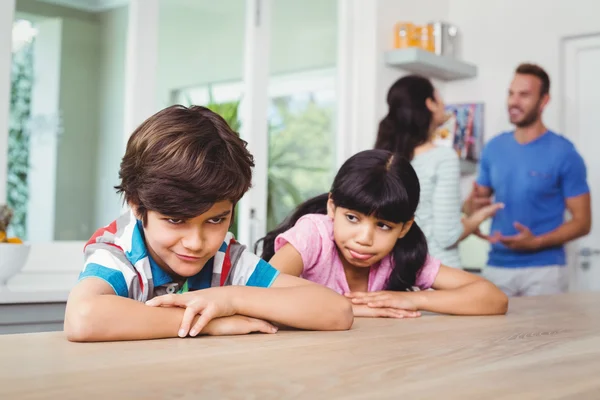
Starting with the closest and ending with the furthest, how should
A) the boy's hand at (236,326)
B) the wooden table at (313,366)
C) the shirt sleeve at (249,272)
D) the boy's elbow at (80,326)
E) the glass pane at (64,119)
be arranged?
the wooden table at (313,366) < the boy's elbow at (80,326) < the boy's hand at (236,326) < the shirt sleeve at (249,272) < the glass pane at (64,119)

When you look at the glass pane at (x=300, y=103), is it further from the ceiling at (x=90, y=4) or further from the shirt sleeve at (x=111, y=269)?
the shirt sleeve at (x=111, y=269)

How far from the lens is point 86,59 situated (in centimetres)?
277

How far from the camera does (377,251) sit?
1611mm

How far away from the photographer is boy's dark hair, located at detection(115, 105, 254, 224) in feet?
3.61

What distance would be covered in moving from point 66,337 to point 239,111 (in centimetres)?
254

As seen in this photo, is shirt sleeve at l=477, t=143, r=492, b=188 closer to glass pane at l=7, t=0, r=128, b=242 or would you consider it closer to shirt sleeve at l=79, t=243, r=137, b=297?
glass pane at l=7, t=0, r=128, b=242

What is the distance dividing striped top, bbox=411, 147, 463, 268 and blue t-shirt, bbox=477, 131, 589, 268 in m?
0.97

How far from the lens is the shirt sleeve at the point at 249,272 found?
1.32 m

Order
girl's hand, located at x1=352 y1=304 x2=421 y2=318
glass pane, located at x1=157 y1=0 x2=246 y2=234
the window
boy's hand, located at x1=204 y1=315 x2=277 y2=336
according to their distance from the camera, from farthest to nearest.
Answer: the window
glass pane, located at x1=157 y1=0 x2=246 y2=234
girl's hand, located at x1=352 y1=304 x2=421 y2=318
boy's hand, located at x1=204 y1=315 x2=277 y2=336

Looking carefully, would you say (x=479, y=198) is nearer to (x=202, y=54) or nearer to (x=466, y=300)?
(x=202, y=54)

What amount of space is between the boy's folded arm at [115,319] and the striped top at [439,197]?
1.55m

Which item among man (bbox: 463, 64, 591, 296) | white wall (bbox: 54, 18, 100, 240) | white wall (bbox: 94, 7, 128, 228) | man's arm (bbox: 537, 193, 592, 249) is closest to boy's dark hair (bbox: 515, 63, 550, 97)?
man (bbox: 463, 64, 591, 296)

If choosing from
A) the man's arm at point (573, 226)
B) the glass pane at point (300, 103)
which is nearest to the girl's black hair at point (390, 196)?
Answer: the man's arm at point (573, 226)

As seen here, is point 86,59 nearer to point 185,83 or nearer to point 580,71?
point 185,83
